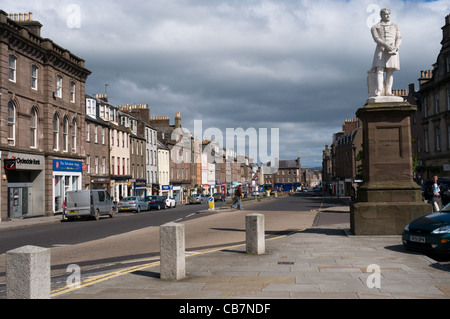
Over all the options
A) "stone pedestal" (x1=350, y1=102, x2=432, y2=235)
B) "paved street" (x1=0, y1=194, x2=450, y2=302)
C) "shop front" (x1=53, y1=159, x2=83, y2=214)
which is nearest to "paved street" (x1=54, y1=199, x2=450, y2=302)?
"paved street" (x1=0, y1=194, x2=450, y2=302)

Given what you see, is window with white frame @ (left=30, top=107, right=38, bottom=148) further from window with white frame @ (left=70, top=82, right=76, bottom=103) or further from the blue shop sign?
window with white frame @ (left=70, top=82, right=76, bottom=103)

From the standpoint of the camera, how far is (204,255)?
10.8m

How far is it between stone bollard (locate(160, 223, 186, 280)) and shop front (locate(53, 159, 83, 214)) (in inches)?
1203

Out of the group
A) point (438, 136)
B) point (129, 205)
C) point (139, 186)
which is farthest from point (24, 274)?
point (139, 186)

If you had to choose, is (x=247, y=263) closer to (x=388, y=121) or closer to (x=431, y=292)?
(x=431, y=292)

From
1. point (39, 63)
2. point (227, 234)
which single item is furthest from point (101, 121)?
point (227, 234)

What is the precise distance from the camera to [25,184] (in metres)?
33.0

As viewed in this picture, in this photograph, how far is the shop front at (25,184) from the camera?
3052 centimetres

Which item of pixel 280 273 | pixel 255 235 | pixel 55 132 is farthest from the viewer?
pixel 55 132

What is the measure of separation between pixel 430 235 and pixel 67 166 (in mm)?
33583

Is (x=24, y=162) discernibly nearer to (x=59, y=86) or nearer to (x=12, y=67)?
(x=12, y=67)

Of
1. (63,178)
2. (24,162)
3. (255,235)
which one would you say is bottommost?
(255,235)

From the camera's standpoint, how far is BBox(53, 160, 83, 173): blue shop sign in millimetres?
36125

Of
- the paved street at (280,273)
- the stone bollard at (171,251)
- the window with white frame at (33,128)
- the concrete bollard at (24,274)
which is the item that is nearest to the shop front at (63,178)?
the window with white frame at (33,128)
